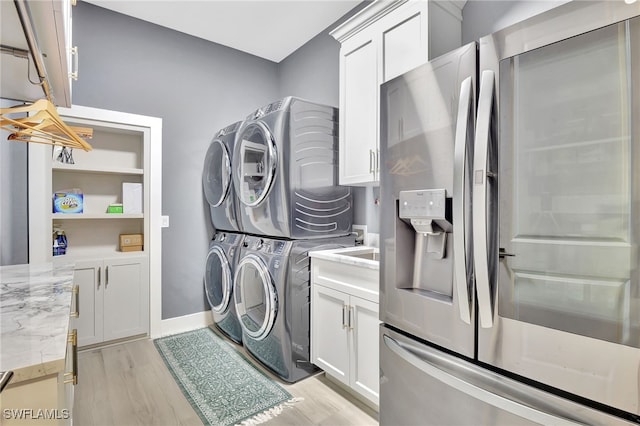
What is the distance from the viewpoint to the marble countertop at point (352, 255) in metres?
1.77

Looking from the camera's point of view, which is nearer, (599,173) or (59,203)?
(599,173)

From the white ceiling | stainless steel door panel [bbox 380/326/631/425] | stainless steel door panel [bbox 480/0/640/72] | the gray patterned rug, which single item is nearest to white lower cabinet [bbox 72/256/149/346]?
the gray patterned rug

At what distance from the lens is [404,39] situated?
182cm

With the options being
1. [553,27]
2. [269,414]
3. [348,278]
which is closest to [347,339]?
[348,278]

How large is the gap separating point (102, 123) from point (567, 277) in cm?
322

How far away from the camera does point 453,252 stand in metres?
1.12

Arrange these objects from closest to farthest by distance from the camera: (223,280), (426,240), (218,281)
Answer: (426,240)
(223,280)
(218,281)

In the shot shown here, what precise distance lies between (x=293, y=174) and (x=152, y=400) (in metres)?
1.67

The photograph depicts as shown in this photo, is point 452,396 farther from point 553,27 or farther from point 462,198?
point 553,27

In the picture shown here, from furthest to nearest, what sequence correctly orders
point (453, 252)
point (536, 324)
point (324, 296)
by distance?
point (324, 296), point (453, 252), point (536, 324)

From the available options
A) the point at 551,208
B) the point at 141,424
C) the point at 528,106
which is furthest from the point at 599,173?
the point at 141,424

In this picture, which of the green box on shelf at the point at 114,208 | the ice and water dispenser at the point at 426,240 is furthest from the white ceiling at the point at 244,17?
the ice and water dispenser at the point at 426,240

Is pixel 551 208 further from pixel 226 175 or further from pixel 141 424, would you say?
pixel 226 175

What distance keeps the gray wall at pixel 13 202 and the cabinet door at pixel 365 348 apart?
8.06 feet
